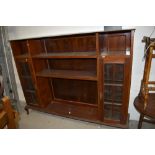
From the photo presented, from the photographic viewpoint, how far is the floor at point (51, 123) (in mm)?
2098

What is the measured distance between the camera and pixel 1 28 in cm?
221

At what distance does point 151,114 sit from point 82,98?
3.80ft

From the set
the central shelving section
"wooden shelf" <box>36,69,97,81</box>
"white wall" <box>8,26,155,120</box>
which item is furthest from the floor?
"wooden shelf" <box>36,69,97,81</box>

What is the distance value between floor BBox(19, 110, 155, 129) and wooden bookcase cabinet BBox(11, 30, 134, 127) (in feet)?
0.56

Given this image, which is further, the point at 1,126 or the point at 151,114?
the point at 151,114

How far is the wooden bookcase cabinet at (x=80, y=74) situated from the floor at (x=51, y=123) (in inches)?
6.7

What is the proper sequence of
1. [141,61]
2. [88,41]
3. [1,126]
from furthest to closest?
[88,41] < [141,61] < [1,126]

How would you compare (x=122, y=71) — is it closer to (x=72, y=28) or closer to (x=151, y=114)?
(x=151, y=114)

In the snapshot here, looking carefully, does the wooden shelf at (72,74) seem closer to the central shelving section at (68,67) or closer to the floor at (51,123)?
the central shelving section at (68,67)

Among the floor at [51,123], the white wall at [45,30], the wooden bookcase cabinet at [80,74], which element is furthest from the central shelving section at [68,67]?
the floor at [51,123]

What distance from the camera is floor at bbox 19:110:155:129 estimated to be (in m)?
2.10

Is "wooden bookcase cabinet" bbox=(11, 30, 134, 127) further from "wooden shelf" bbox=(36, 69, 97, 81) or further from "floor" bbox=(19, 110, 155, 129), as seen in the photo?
"floor" bbox=(19, 110, 155, 129)

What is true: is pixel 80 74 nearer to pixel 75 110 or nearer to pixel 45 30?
pixel 75 110
